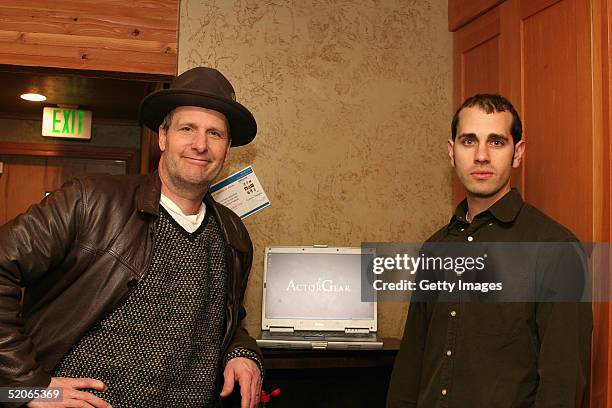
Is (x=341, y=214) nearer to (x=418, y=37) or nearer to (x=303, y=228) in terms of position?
(x=303, y=228)

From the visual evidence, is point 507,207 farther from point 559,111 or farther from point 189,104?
point 189,104

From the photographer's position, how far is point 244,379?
157 cm

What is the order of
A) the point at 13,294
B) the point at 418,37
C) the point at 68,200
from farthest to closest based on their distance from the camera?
the point at 418,37 → the point at 68,200 → the point at 13,294

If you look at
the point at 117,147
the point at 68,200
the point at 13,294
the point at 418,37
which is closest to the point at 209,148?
the point at 68,200

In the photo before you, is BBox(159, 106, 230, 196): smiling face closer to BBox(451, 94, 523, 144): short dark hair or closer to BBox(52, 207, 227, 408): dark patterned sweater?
BBox(52, 207, 227, 408): dark patterned sweater

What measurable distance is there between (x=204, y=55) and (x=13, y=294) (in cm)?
121


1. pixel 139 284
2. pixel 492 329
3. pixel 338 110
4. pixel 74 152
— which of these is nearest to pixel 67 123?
pixel 74 152

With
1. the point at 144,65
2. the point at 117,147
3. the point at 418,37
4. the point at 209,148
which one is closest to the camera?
the point at 209,148

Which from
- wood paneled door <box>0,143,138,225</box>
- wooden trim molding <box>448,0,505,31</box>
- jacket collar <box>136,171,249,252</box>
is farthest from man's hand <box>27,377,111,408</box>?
wood paneled door <box>0,143,138,225</box>

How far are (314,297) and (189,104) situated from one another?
863mm

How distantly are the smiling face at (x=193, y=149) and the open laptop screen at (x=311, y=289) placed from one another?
1.99ft

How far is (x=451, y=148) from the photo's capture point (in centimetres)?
161

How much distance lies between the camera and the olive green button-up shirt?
4.17 ft

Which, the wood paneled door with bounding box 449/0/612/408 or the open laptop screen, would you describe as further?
the open laptop screen
